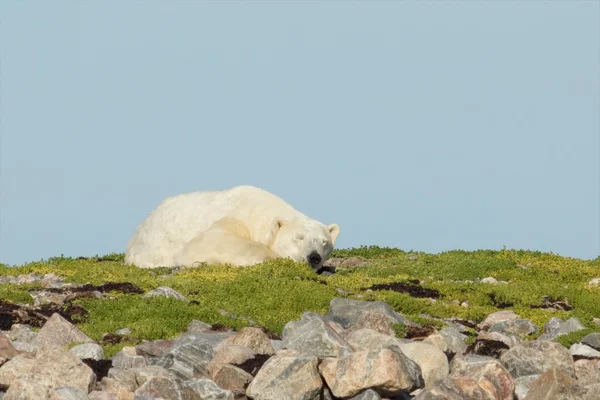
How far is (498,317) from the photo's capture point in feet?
67.1

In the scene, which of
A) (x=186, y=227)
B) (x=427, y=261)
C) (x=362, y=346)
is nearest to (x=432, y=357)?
(x=362, y=346)

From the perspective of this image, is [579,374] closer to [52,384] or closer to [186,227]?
[52,384]

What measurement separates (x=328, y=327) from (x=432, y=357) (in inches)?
61.2

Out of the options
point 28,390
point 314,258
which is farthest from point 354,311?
point 314,258

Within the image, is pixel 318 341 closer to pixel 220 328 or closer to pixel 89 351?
pixel 220 328

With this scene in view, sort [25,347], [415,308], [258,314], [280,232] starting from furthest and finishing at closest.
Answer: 1. [280,232]
2. [415,308]
3. [258,314]
4. [25,347]

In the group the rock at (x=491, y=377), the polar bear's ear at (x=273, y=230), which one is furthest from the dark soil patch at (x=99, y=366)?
the polar bear's ear at (x=273, y=230)

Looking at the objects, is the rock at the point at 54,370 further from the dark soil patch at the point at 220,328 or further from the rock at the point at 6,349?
the dark soil patch at the point at 220,328

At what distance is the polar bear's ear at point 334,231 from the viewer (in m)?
26.8

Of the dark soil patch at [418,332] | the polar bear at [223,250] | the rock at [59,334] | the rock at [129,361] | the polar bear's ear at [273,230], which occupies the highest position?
the polar bear's ear at [273,230]

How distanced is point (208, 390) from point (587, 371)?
6191 mm

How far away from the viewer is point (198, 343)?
14883mm

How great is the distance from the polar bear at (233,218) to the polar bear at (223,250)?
0.50 m

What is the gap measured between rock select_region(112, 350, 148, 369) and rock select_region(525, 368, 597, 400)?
5515 mm
